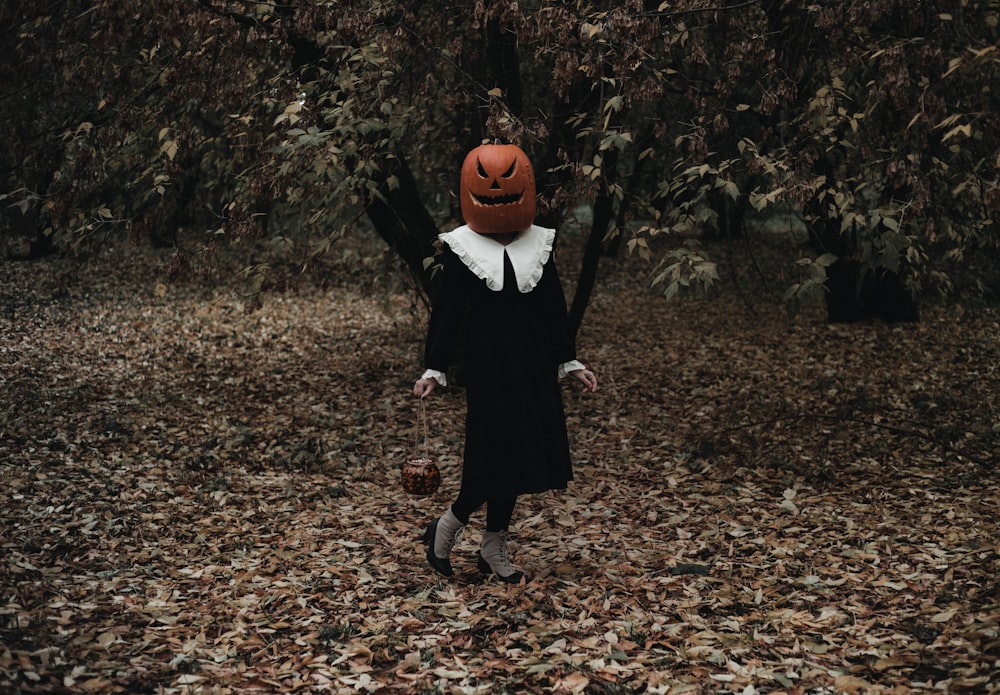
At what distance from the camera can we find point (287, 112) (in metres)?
6.00

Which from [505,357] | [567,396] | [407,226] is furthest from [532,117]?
[567,396]

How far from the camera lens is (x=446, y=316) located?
4.55 m

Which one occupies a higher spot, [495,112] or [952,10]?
[952,10]

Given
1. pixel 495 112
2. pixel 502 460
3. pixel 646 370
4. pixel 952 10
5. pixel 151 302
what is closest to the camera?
pixel 502 460

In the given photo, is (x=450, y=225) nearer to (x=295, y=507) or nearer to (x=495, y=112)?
(x=495, y=112)

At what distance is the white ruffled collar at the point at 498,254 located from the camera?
14.7ft

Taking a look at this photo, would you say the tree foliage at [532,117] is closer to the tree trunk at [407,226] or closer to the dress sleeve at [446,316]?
the tree trunk at [407,226]

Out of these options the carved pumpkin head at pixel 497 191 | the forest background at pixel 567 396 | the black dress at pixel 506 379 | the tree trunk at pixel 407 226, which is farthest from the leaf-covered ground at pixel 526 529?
the carved pumpkin head at pixel 497 191

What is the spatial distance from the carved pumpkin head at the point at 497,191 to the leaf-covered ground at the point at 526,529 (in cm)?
192

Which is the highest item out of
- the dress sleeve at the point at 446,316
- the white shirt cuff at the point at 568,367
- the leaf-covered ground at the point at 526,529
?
the dress sleeve at the point at 446,316

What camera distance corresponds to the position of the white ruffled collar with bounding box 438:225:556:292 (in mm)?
4477

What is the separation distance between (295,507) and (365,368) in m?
4.29

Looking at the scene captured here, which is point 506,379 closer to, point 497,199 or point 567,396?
point 497,199

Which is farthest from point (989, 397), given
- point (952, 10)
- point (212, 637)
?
point (212, 637)
